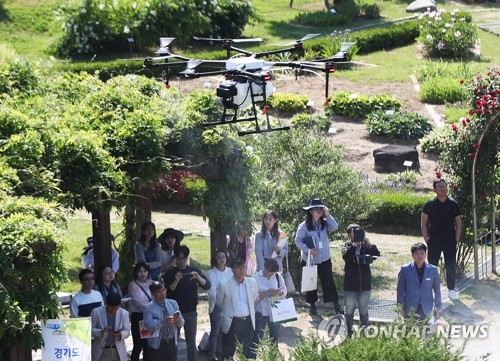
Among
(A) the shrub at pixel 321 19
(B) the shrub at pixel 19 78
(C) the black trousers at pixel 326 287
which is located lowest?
(C) the black trousers at pixel 326 287

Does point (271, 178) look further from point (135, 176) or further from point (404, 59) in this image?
point (404, 59)

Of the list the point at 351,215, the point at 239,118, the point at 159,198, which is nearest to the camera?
the point at 239,118

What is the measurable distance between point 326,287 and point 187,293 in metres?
2.60

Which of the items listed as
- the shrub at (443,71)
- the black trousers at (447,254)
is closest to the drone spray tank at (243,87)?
the black trousers at (447,254)

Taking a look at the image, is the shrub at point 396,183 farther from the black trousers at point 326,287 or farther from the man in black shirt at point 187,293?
the man in black shirt at point 187,293

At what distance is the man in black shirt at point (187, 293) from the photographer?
13031 mm

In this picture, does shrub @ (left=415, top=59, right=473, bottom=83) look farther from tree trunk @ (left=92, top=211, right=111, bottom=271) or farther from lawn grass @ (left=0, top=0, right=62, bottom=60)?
tree trunk @ (left=92, top=211, right=111, bottom=271)

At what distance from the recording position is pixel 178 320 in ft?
40.7

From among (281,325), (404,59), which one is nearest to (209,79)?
(404,59)

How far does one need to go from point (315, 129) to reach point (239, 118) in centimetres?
418

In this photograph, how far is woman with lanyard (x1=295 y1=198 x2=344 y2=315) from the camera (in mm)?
14859

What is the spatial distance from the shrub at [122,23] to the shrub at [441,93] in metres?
6.77

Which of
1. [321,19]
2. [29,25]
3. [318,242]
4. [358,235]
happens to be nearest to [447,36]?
[321,19]

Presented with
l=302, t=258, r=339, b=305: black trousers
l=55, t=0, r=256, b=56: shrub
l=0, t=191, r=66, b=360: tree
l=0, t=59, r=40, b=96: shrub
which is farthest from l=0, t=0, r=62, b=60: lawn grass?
l=0, t=191, r=66, b=360: tree
